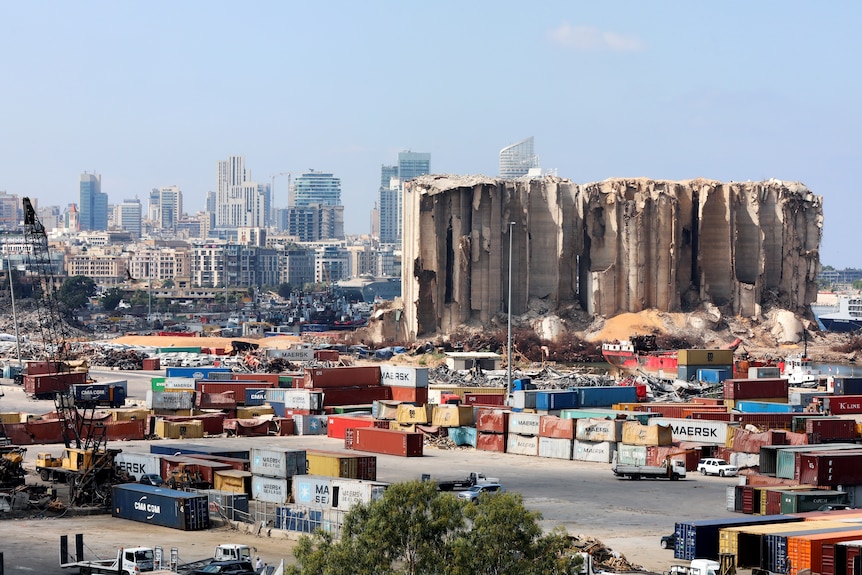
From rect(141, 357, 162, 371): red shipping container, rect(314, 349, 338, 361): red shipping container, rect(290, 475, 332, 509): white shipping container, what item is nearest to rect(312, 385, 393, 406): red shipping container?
rect(290, 475, 332, 509): white shipping container

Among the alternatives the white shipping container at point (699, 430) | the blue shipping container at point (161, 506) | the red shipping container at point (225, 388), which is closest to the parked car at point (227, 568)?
the blue shipping container at point (161, 506)

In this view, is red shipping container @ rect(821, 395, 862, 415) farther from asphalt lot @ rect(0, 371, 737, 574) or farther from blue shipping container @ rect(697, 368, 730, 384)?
blue shipping container @ rect(697, 368, 730, 384)

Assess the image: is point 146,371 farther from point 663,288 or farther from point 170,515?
point 170,515

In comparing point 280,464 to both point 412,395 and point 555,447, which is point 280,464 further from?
point 412,395

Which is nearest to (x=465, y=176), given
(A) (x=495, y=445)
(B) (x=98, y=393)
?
(B) (x=98, y=393)

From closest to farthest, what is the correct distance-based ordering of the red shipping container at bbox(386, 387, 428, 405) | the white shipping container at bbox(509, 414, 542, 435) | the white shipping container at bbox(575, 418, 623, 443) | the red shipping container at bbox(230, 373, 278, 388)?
the white shipping container at bbox(575, 418, 623, 443) → the white shipping container at bbox(509, 414, 542, 435) → the red shipping container at bbox(386, 387, 428, 405) → the red shipping container at bbox(230, 373, 278, 388)

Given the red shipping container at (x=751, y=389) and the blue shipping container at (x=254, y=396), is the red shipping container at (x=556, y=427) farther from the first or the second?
the blue shipping container at (x=254, y=396)
